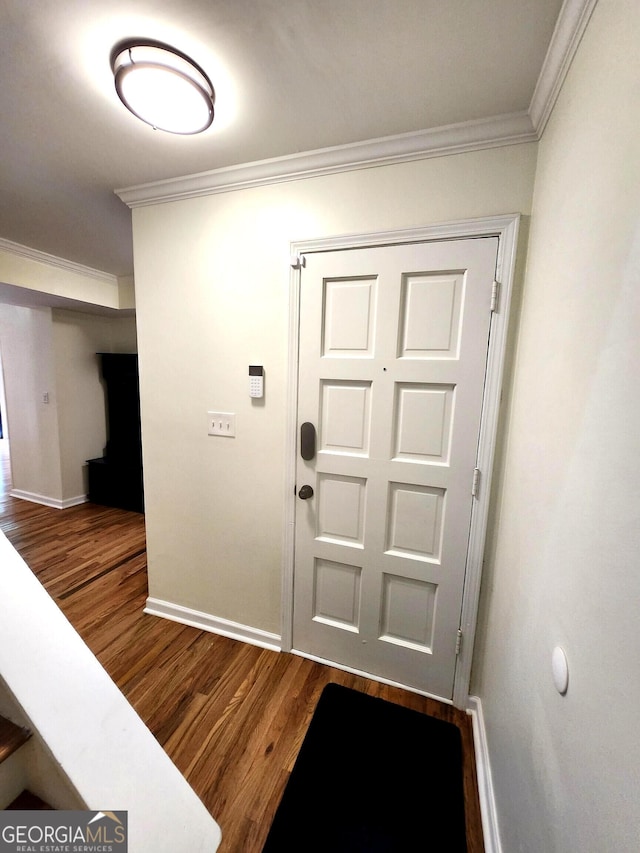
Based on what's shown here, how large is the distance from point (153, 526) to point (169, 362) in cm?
99

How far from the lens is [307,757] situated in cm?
125

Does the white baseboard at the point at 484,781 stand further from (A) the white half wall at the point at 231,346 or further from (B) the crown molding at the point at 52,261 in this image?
(B) the crown molding at the point at 52,261

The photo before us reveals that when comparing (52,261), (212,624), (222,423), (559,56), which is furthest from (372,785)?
(52,261)

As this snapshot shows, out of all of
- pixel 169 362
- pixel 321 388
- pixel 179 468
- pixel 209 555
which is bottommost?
pixel 209 555

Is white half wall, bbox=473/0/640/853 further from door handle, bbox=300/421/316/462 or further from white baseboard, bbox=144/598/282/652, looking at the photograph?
white baseboard, bbox=144/598/282/652

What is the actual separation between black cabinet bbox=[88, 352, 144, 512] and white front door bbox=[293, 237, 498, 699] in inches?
110

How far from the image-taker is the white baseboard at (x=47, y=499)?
11.8 ft

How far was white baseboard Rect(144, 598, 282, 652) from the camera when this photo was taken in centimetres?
177

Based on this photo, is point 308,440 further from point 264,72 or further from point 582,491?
point 264,72

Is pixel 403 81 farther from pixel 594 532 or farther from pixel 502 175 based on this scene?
pixel 594 532

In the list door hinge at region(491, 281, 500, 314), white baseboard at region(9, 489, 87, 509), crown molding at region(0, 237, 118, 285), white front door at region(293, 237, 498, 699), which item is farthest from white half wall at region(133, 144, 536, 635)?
white baseboard at region(9, 489, 87, 509)

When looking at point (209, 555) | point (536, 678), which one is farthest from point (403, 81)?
point (209, 555)

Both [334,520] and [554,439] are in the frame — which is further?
[334,520]

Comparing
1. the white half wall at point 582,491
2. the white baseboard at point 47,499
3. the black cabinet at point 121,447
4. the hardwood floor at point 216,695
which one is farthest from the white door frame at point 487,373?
the white baseboard at point 47,499
